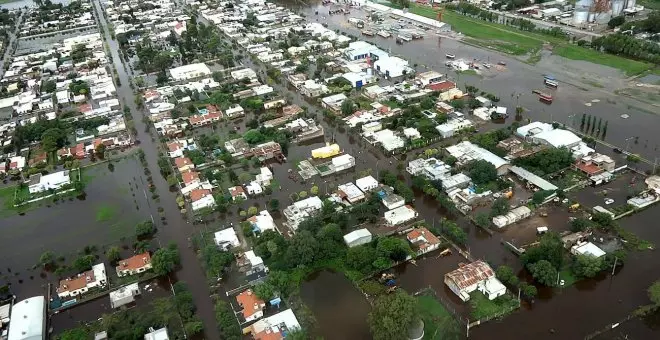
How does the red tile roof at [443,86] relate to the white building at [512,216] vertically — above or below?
above

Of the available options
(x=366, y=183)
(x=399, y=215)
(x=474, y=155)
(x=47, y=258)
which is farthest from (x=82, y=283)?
(x=474, y=155)

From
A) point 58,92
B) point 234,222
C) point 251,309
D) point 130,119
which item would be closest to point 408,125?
point 234,222

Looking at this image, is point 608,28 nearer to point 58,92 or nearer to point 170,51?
point 170,51

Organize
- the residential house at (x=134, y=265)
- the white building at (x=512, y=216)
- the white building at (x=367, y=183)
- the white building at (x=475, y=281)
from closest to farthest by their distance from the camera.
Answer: the white building at (x=475, y=281) < the residential house at (x=134, y=265) < the white building at (x=512, y=216) < the white building at (x=367, y=183)

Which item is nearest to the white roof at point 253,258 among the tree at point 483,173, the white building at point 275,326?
the white building at point 275,326

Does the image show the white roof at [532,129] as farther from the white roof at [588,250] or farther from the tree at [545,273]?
the tree at [545,273]

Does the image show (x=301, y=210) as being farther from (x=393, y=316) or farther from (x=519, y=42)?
(x=519, y=42)
